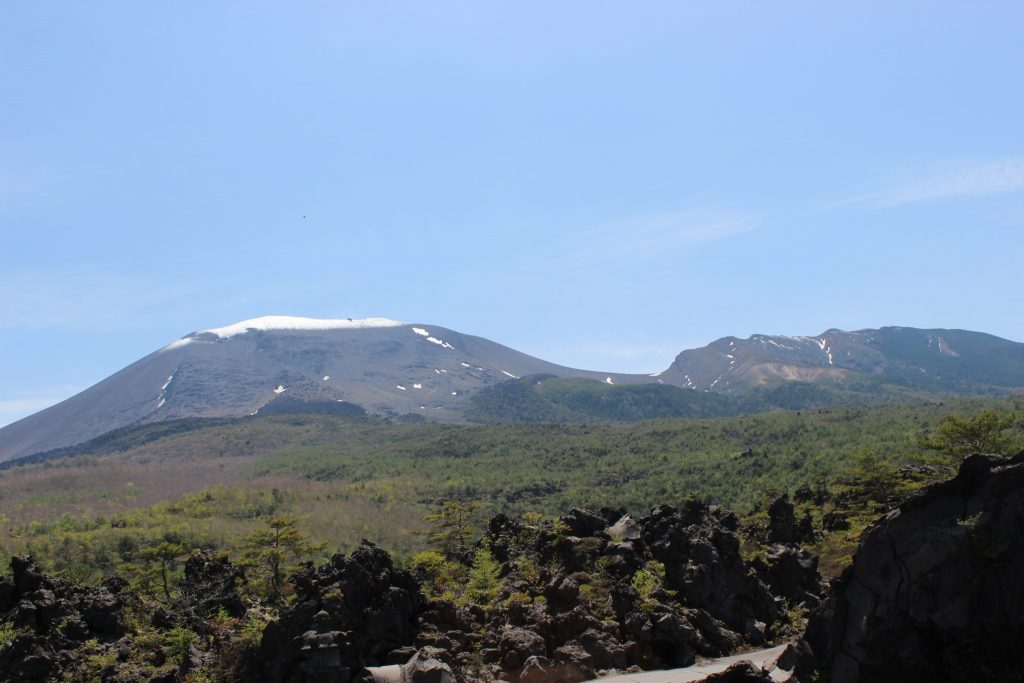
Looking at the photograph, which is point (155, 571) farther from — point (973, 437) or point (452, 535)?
point (973, 437)

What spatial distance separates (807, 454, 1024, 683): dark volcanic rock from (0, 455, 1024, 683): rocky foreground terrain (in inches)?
1.4

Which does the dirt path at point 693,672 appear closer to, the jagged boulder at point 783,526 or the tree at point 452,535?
the jagged boulder at point 783,526

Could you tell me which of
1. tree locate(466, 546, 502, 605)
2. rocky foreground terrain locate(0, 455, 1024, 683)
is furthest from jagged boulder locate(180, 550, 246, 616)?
tree locate(466, 546, 502, 605)

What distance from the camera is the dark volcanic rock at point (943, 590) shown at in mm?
18859

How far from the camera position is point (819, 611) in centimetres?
2252

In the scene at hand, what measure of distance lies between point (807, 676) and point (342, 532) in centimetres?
6414

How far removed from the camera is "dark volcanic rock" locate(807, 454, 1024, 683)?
18.9 meters

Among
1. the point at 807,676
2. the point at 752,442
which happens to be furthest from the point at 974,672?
the point at 752,442

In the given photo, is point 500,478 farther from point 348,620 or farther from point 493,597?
point 348,620

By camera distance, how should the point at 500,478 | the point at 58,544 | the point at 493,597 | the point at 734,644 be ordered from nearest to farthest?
the point at 734,644 → the point at 493,597 → the point at 58,544 → the point at 500,478

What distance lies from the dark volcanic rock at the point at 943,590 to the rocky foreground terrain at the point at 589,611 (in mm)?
35

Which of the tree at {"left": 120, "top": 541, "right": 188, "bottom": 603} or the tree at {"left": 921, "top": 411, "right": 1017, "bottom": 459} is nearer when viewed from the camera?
the tree at {"left": 921, "top": 411, "right": 1017, "bottom": 459}

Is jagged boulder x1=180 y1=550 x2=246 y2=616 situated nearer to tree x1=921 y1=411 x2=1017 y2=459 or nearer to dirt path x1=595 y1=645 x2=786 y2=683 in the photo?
dirt path x1=595 y1=645 x2=786 y2=683

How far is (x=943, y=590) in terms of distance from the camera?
1959cm
